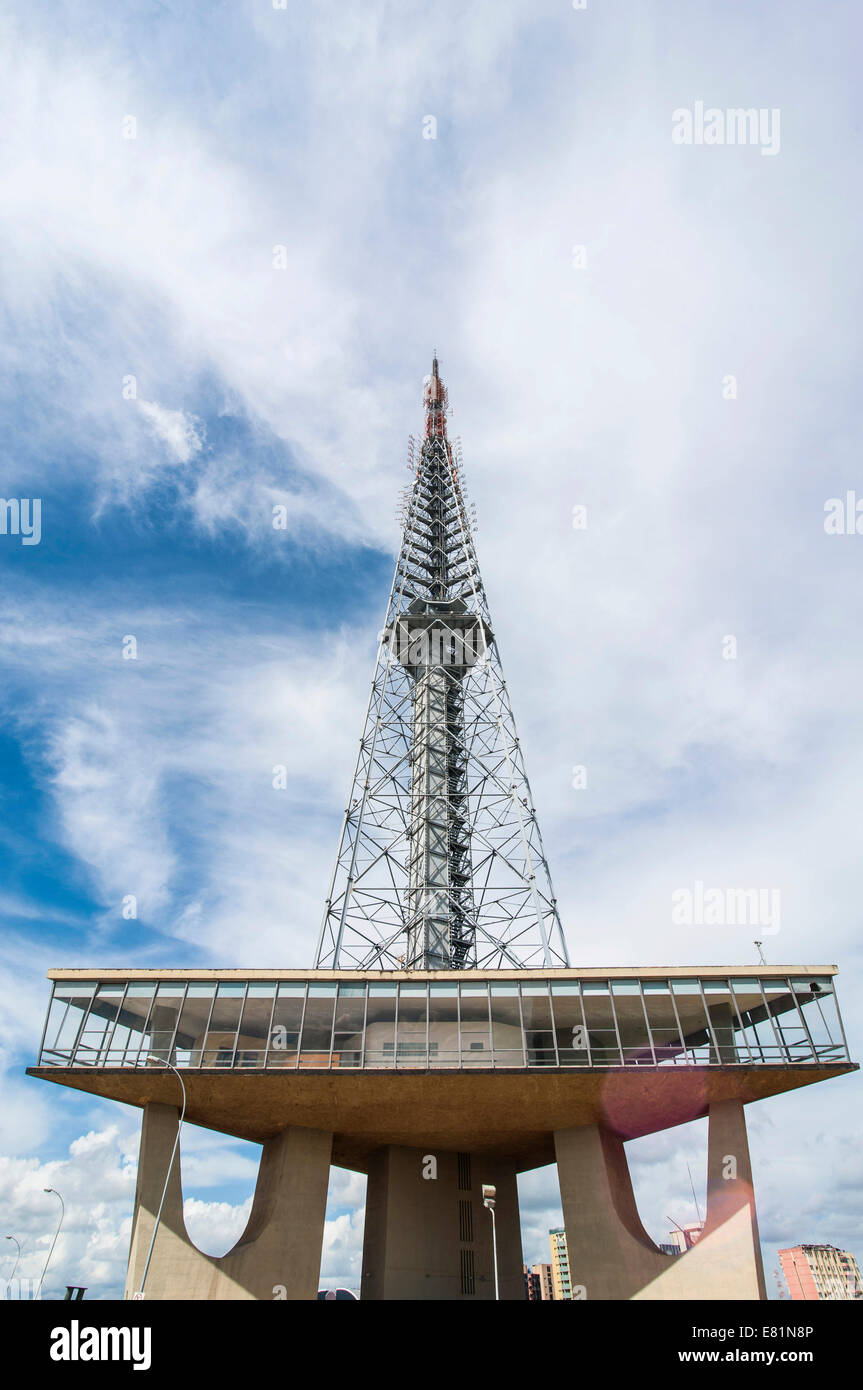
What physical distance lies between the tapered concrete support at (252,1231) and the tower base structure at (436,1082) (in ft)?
0.26

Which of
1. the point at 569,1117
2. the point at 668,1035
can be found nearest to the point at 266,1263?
the point at 569,1117

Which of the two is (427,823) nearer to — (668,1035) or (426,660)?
(426,660)

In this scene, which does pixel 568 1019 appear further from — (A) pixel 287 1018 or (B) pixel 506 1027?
(A) pixel 287 1018

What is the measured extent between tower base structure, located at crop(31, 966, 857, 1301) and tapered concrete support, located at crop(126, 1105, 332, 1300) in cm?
8

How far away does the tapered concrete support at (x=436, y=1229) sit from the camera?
119 feet

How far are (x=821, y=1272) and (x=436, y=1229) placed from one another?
210m

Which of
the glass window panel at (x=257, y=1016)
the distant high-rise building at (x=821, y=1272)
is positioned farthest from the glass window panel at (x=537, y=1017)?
the distant high-rise building at (x=821, y=1272)

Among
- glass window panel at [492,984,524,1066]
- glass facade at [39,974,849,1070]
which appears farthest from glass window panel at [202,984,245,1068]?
glass window panel at [492,984,524,1066]

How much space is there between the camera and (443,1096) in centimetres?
3319

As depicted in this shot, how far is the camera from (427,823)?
157 ft

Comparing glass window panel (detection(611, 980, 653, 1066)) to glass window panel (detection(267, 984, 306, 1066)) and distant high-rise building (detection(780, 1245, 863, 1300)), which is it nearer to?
glass window panel (detection(267, 984, 306, 1066))

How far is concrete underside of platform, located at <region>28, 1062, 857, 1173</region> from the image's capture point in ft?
104
